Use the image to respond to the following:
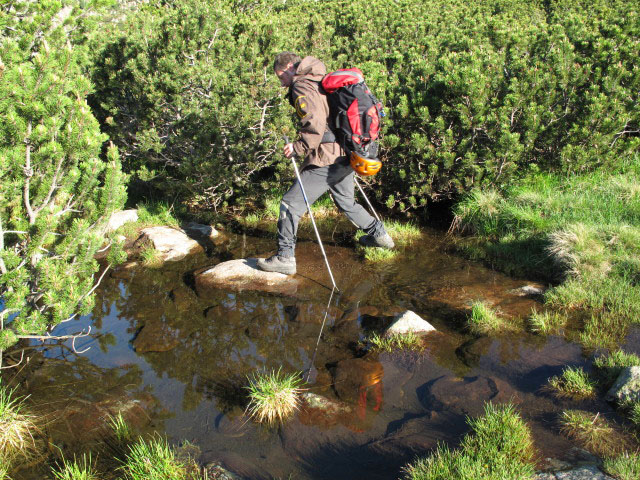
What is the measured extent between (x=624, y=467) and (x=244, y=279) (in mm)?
4929

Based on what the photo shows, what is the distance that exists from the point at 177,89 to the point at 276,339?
16.8 feet

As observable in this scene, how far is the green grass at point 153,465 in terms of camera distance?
3354mm

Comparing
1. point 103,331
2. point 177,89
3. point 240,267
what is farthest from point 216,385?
point 177,89

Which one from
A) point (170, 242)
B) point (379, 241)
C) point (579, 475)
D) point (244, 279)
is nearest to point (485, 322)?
point (579, 475)

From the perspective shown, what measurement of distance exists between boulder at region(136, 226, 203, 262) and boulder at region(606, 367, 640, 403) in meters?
6.35

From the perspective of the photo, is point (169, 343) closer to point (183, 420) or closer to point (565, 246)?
point (183, 420)

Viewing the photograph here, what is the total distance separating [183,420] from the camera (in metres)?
4.13

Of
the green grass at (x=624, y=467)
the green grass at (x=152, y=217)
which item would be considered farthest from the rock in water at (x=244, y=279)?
the green grass at (x=624, y=467)

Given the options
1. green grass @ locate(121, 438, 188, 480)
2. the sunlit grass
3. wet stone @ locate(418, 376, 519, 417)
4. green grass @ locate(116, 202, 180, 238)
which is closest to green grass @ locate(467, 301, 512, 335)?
wet stone @ locate(418, 376, 519, 417)

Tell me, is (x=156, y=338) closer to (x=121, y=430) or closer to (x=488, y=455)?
(x=121, y=430)

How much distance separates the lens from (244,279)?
6.76m

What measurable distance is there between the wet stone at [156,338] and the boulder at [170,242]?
225 cm

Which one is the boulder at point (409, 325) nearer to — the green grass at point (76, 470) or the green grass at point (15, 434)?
the green grass at point (76, 470)

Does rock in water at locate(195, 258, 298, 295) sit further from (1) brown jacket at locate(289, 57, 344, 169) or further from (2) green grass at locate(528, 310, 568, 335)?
(2) green grass at locate(528, 310, 568, 335)
